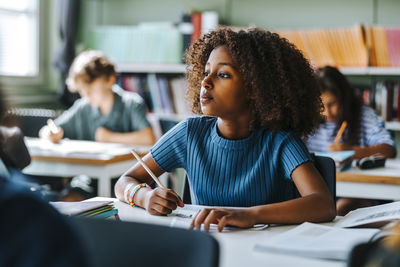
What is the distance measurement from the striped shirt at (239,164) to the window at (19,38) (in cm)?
288

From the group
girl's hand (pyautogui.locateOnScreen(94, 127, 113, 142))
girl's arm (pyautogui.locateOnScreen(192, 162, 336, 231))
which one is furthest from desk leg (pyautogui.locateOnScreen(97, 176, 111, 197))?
girl's arm (pyautogui.locateOnScreen(192, 162, 336, 231))

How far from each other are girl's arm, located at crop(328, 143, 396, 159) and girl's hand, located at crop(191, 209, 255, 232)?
1.47 m

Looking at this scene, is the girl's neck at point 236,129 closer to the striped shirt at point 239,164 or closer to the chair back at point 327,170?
the striped shirt at point 239,164

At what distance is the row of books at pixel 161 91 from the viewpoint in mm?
4125

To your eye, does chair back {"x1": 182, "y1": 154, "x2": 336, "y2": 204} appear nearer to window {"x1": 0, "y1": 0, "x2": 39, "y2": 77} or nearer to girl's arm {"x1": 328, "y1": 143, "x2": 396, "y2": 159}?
girl's arm {"x1": 328, "y1": 143, "x2": 396, "y2": 159}

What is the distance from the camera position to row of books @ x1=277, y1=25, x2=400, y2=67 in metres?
3.52

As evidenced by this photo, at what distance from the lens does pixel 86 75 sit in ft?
10.7

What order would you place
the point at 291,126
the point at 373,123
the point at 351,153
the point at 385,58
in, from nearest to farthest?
the point at 291,126 → the point at 351,153 → the point at 373,123 → the point at 385,58

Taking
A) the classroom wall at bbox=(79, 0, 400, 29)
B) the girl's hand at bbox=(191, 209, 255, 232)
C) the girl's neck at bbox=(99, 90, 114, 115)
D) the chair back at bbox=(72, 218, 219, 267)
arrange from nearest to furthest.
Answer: the chair back at bbox=(72, 218, 219, 267) < the girl's hand at bbox=(191, 209, 255, 232) < the girl's neck at bbox=(99, 90, 114, 115) < the classroom wall at bbox=(79, 0, 400, 29)

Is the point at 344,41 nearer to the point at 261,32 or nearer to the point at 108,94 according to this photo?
the point at 108,94

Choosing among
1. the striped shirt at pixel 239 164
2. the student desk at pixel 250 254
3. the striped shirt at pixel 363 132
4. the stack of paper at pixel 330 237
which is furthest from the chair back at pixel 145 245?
the striped shirt at pixel 363 132

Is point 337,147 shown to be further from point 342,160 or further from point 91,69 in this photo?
point 91,69

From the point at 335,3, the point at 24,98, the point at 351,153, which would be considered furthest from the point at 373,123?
the point at 24,98

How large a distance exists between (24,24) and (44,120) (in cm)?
141
